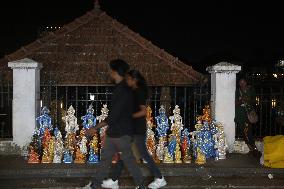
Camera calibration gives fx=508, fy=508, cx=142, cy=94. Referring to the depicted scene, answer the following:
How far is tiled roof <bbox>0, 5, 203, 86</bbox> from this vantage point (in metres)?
12.0

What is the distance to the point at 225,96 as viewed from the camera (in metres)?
10.8

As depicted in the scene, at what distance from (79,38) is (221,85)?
151 inches

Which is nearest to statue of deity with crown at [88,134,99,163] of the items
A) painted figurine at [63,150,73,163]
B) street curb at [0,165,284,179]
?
painted figurine at [63,150,73,163]

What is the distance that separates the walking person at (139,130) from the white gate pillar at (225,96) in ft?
11.0

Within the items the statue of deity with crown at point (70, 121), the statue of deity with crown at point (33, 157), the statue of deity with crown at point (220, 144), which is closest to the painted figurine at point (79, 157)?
the statue of deity with crown at point (70, 121)

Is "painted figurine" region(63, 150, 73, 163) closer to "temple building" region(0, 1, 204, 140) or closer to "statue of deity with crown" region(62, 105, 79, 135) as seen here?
"statue of deity with crown" region(62, 105, 79, 135)

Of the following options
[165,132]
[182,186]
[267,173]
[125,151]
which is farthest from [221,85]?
[125,151]

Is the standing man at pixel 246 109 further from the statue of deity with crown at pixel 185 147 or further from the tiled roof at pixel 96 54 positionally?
the tiled roof at pixel 96 54

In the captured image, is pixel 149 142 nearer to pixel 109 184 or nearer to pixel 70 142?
pixel 70 142

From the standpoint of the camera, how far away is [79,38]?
1245 cm

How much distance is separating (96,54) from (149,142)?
3.30 meters

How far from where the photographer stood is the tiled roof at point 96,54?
11961 mm

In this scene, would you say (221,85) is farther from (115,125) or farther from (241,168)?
(115,125)

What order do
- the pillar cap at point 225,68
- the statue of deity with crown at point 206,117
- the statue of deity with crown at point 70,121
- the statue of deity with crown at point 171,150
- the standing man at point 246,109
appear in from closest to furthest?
the statue of deity with crown at point 171,150
the statue of deity with crown at point 70,121
the standing man at point 246,109
the statue of deity with crown at point 206,117
the pillar cap at point 225,68
